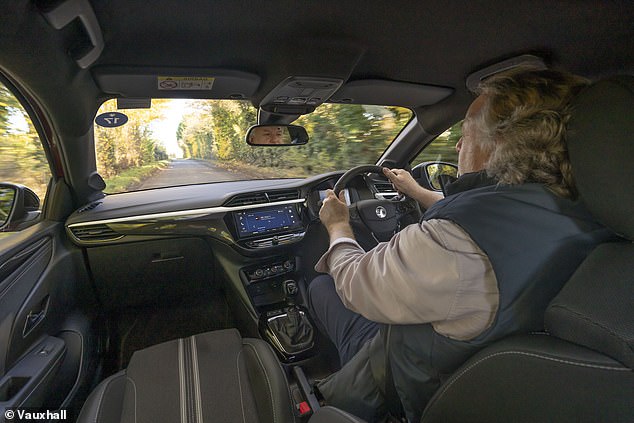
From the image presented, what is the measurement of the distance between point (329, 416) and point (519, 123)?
1.19 meters

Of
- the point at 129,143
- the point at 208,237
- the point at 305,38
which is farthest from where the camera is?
the point at 129,143

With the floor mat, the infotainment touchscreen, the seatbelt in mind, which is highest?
the infotainment touchscreen

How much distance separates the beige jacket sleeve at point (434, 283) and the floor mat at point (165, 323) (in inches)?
80.8

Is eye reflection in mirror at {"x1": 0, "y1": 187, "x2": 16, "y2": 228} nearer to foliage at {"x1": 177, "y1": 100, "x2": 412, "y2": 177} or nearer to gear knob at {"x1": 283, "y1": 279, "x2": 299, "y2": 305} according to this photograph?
foliage at {"x1": 177, "y1": 100, "x2": 412, "y2": 177}

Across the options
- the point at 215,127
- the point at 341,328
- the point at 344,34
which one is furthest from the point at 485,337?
the point at 215,127

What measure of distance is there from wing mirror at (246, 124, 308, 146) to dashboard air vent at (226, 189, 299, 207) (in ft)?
1.39

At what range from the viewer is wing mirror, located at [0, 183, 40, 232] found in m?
1.86

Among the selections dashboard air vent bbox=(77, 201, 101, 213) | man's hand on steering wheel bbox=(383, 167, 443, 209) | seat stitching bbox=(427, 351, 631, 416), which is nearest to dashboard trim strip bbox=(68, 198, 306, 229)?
dashboard air vent bbox=(77, 201, 101, 213)

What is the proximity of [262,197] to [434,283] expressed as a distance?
1.91 metres

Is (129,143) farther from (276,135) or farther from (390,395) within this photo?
(390,395)

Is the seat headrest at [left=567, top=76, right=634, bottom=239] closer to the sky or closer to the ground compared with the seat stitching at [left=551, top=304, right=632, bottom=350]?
closer to the sky

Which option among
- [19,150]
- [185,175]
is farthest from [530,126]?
[185,175]

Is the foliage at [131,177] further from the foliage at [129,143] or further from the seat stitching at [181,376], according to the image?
the seat stitching at [181,376]

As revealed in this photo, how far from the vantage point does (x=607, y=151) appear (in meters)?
0.92
